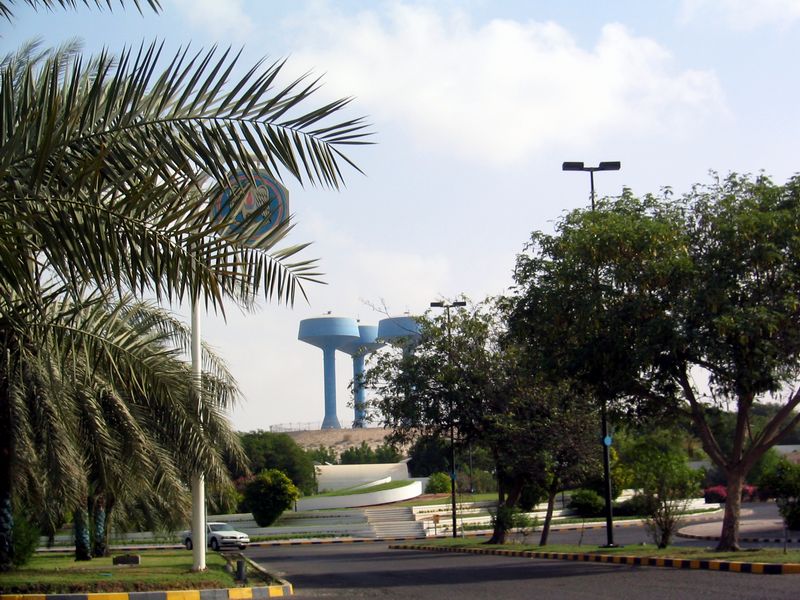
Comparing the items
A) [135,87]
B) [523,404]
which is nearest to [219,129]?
[135,87]

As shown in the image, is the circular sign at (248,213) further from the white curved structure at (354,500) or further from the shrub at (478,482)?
the shrub at (478,482)

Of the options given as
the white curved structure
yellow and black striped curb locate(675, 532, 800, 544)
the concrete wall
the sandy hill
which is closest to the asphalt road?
yellow and black striped curb locate(675, 532, 800, 544)

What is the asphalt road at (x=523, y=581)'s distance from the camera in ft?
44.3

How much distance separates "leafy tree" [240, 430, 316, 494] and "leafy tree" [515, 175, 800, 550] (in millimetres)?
44811

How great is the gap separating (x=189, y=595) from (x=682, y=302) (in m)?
10.4

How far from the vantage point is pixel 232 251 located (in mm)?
7391

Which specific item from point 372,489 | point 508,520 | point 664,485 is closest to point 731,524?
point 664,485

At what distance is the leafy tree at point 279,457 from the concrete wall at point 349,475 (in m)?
9.40

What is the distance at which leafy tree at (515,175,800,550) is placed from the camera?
18047mm

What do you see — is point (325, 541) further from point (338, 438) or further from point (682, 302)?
point (338, 438)

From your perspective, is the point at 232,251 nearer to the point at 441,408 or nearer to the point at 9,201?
the point at 9,201

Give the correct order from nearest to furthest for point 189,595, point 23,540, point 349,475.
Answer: point 189,595, point 23,540, point 349,475

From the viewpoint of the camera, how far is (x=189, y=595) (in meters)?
15.5

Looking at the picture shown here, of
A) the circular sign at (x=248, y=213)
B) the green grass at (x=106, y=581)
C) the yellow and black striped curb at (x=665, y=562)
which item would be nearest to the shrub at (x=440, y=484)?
the yellow and black striped curb at (x=665, y=562)
